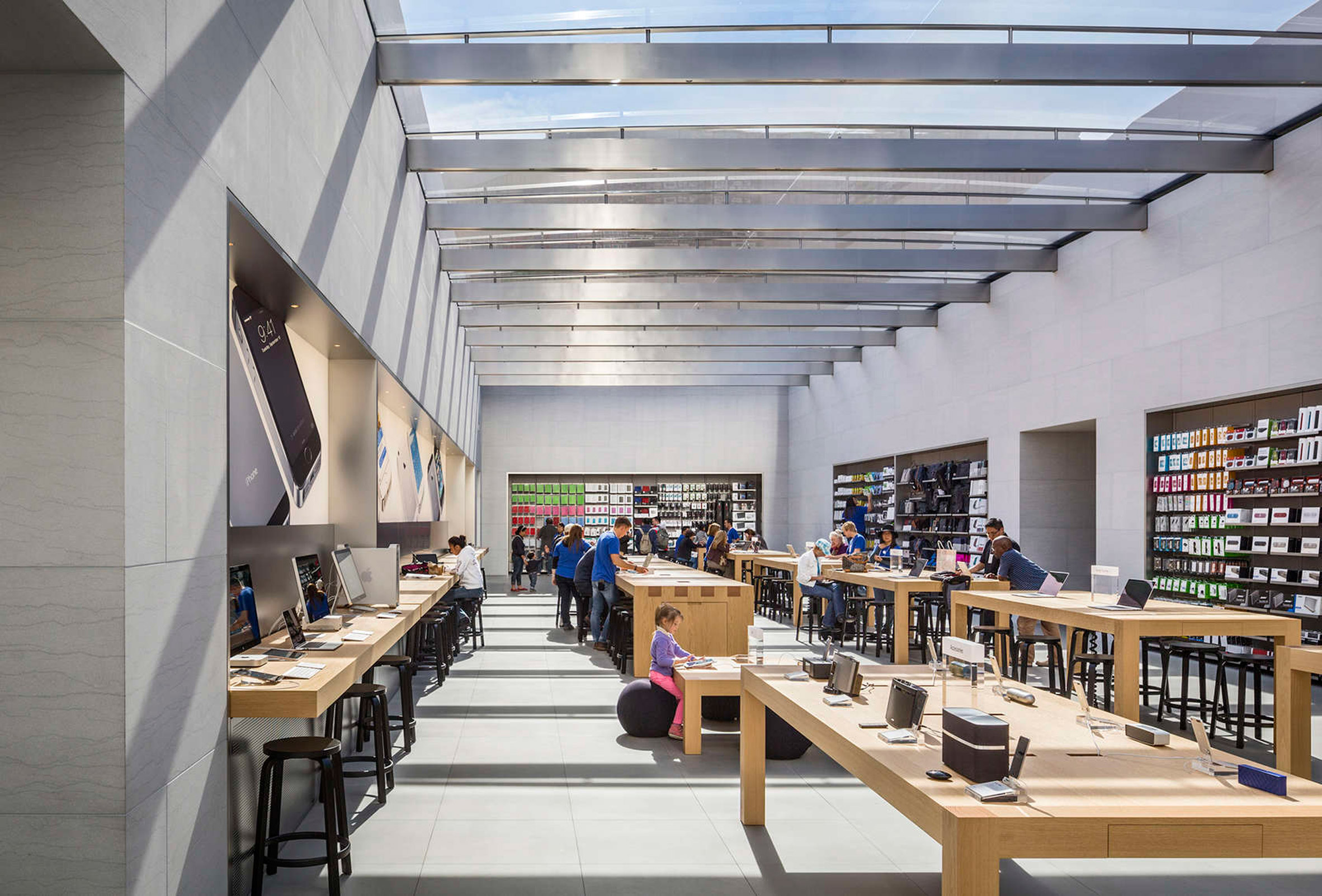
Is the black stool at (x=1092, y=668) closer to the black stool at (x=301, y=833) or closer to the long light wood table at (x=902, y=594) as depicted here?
the long light wood table at (x=902, y=594)

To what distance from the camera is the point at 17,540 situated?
2.48 metres

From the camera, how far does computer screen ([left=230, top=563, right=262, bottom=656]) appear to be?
4027mm

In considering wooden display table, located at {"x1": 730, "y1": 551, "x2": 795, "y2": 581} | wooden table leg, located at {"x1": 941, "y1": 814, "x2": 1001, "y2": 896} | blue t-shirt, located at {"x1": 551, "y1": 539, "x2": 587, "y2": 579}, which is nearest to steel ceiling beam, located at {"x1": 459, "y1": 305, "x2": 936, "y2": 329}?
wooden display table, located at {"x1": 730, "y1": 551, "x2": 795, "y2": 581}

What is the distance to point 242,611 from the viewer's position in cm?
418

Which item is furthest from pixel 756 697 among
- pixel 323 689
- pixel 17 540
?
pixel 17 540

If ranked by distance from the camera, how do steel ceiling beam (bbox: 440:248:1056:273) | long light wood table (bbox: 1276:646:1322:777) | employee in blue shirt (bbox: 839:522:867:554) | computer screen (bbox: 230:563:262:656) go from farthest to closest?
employee in blue shirt (bbox: 839:522:867:554) → steel ceiling beam (bbox: 440:248:1056:273) → long light wood table (bbox: 1276:646:1322:777) → computer screen (bbox: 230:563:262:656)

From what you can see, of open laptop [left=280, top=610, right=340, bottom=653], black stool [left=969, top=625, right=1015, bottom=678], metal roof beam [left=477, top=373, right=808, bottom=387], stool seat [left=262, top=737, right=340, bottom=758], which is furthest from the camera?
metal roof beam [left=477, top=373, right=808, bottom=387]

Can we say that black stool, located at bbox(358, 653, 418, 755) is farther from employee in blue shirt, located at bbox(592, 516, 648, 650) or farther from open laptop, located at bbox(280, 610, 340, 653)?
employee in blue shirt, located at bbox(592, 516, 648, 650)

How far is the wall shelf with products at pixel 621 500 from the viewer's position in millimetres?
21969

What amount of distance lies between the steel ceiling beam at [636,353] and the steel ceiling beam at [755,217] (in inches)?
246

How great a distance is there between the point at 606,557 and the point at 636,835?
5756 millimetres

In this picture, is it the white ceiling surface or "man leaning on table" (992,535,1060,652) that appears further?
"man leaning on table" (992,535,1060,652)

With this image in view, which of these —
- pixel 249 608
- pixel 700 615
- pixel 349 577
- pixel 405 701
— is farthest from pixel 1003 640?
pixel 249 608

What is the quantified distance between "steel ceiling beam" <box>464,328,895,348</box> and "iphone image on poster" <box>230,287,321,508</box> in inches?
358
